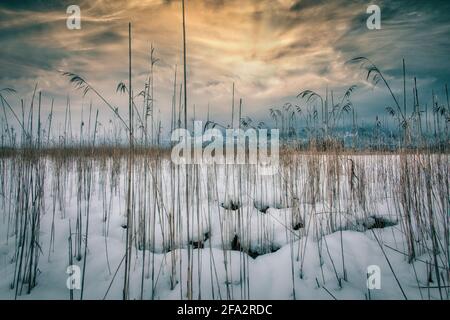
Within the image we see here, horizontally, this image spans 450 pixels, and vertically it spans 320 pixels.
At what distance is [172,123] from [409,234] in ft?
6.93

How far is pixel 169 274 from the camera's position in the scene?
1663 mm

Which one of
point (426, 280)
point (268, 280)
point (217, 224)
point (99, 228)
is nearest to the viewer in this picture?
point (426, 280)

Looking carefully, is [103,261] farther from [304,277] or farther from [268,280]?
[304,277]

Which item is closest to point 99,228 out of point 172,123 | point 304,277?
point 172,123

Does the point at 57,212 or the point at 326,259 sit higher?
the point at 57,212

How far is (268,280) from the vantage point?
1.61 m

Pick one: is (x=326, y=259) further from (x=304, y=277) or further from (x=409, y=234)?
(x=409, y=234)

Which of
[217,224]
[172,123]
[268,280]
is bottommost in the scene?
[268,280]

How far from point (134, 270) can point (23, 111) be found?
1509 mm

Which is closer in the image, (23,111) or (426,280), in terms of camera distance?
(426,280)

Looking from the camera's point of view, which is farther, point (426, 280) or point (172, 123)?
point (172, 123)
